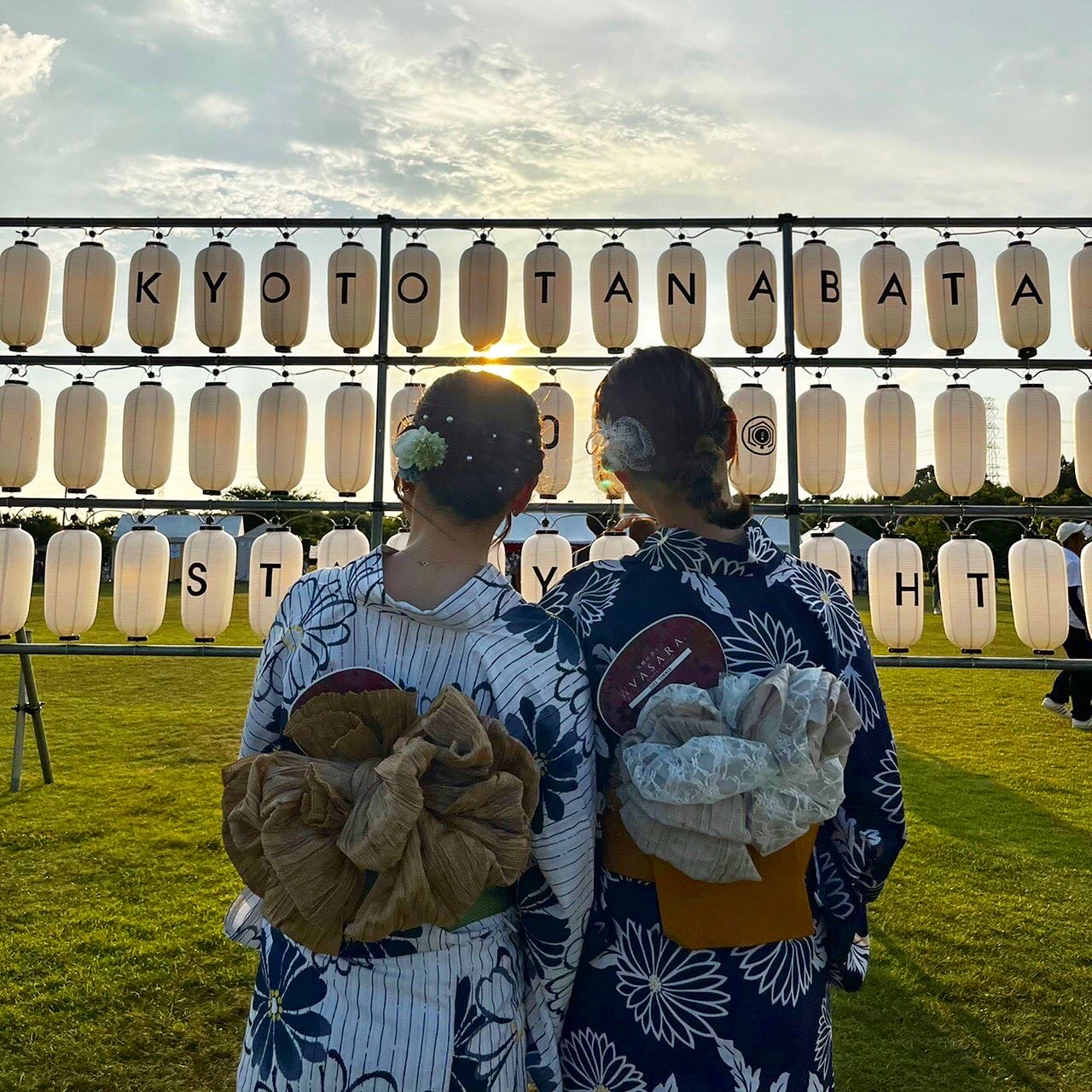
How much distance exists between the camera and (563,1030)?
53.8 inches

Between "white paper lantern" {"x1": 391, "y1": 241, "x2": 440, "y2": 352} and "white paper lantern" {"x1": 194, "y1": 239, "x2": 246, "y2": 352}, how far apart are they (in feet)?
2.63

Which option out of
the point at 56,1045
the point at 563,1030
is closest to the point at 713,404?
the point at 563,1030

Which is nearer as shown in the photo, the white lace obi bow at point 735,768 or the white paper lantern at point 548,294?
the white lace obi bow at point 735,768

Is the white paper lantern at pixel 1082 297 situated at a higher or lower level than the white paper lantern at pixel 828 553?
higher

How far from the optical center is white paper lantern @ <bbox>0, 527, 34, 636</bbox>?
13.7ft

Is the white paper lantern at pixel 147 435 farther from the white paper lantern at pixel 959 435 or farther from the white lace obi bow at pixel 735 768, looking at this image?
the white paper lantern at pixel 959 435

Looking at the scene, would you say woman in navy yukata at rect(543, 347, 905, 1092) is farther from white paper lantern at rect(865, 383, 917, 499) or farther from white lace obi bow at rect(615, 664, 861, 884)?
white paper lantern at rect(865, 383, 917, 499)

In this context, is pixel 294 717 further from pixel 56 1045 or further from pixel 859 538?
pixel 859 538

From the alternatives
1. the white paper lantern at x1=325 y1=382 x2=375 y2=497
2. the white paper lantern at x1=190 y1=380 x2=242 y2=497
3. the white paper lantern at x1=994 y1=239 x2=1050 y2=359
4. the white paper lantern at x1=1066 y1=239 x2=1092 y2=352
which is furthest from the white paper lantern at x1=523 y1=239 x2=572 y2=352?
the white paper lantern at x1=1066 y1=239 x2=1092 y2=352

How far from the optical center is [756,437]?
407 cm

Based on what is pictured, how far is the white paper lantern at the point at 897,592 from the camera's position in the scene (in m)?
4.13

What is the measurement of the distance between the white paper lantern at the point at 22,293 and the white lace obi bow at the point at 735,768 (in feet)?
14.6

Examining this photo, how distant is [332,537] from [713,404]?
10.2 ft

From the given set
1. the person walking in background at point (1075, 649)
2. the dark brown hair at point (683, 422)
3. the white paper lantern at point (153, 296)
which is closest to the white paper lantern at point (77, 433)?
Answer: the white paper lantern at point (153, 296)
